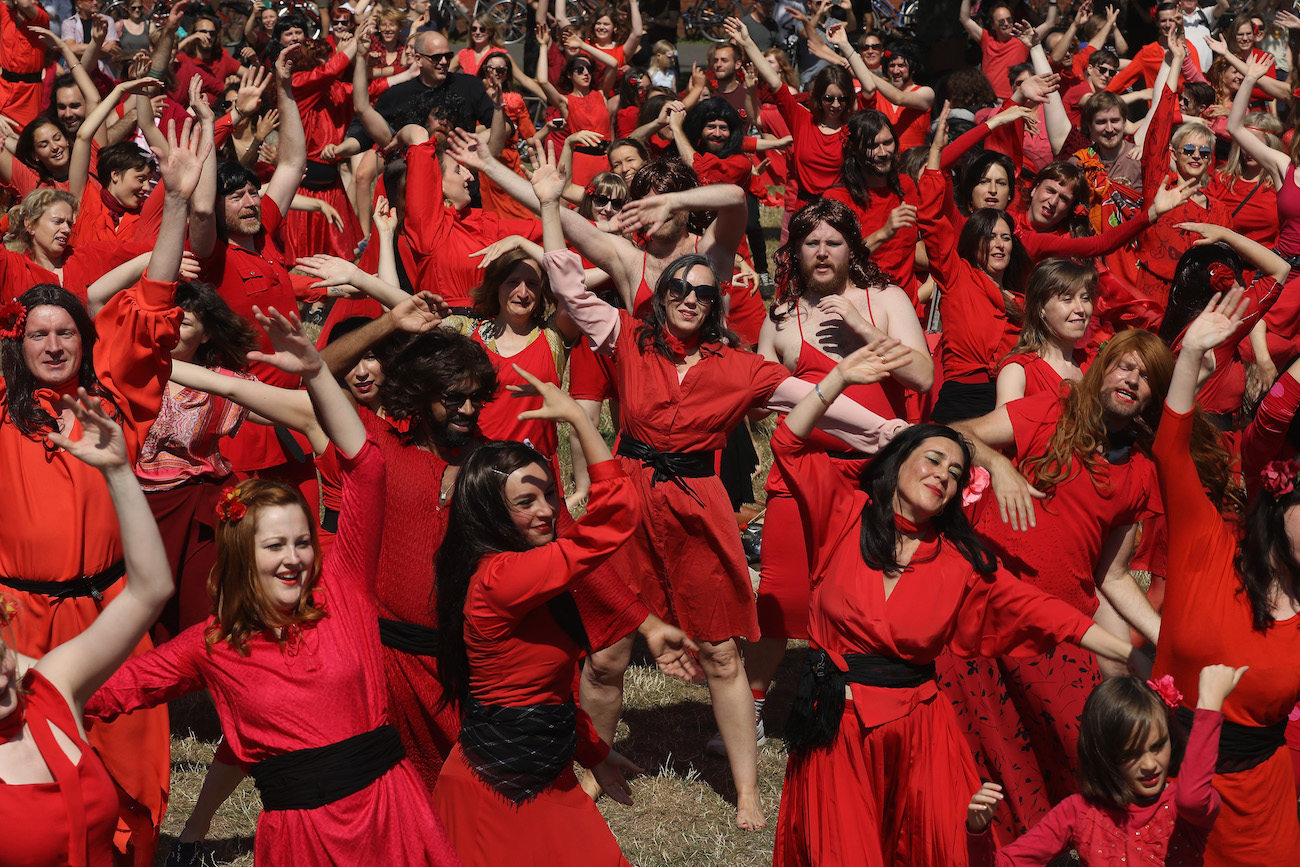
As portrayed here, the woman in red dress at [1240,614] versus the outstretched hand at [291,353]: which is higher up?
the outstretched hand at [291,353]

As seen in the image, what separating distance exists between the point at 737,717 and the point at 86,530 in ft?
8.11

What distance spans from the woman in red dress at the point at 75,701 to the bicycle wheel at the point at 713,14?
15.5m

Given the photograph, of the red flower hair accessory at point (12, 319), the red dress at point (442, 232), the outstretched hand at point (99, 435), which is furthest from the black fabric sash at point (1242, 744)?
the red dress at point (442, 232)

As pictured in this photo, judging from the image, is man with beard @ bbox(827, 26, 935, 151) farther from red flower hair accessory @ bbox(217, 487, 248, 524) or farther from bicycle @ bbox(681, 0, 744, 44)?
red flower hair accessory @ bbox(217, 487, 248, 524)

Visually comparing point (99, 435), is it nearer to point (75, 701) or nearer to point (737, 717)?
point (75, 701)

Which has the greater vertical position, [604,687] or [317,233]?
[604,687]

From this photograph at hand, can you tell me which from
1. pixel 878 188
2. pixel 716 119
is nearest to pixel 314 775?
pixel 878 188

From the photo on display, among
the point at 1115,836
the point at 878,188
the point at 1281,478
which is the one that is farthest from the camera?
the point at 878,188

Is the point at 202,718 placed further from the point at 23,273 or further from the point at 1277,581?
the point at 1277,581

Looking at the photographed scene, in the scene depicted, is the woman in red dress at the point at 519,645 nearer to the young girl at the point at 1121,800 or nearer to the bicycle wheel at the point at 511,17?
the young girl at the point at 1121,800

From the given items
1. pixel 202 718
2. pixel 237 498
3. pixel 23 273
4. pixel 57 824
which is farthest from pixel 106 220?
pixel 57 824

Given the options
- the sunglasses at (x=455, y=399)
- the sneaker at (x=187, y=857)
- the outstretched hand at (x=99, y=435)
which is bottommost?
the sneaker at (x=187, y=857)

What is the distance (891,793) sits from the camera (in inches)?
165

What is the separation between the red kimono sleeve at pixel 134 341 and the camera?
4.62 m
